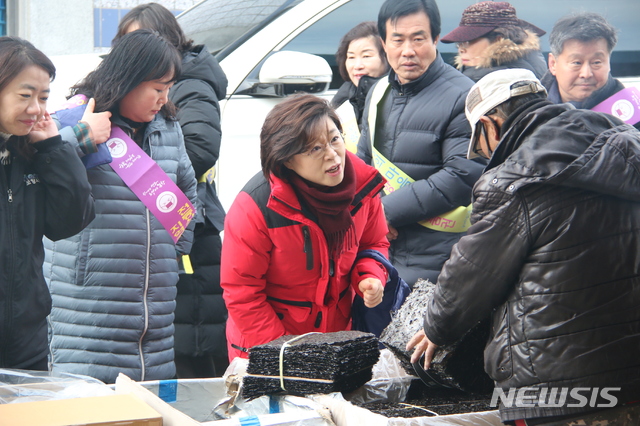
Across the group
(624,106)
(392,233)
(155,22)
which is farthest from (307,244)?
(624,106)

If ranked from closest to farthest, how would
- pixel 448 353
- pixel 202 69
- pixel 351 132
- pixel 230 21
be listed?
pixel 448 353
pixel 202 69
pixel 351 132
pixel 230 21

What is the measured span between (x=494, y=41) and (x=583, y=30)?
1.98ft

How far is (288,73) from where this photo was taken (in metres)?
4.40

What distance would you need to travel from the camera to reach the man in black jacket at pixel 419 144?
349 centimetres

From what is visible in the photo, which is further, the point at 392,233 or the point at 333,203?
the point at 392,233

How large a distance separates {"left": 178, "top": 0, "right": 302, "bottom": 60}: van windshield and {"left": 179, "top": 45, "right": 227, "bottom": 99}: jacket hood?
0.77 meters

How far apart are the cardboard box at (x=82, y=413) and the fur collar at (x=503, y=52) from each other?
116 inches

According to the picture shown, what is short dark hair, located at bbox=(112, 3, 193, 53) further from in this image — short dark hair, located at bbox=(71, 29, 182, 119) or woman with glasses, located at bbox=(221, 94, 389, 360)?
woman with glasses, located at bbox=(221, 94, 389, 360)

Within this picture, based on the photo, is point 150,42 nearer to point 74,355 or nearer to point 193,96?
point 193,96

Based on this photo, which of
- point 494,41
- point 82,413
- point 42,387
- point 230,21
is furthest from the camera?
point 230,21

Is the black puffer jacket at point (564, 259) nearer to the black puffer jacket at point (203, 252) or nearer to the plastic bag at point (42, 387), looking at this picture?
the plastic bag at point (42, 387)

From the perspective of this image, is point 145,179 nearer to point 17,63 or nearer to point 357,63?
point 17,63

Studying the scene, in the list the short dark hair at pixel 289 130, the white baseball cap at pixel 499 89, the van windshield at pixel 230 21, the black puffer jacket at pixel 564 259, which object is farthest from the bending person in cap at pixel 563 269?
the van windshield at pixel 230 21

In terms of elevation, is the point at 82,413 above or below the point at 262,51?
below
